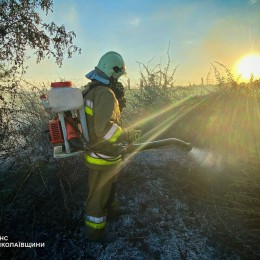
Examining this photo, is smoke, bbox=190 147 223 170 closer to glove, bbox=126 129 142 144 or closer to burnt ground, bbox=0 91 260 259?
burnt ground, bbox=0 91 260 259

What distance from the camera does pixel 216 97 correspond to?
621cm

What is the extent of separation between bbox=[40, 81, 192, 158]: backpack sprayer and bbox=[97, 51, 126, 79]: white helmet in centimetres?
48

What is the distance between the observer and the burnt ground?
2973mm

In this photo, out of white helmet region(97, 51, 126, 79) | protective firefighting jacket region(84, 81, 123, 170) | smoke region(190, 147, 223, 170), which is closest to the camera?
protective firefighting jacket region(84, 81, 123, 170)

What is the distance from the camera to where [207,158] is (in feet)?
16.3

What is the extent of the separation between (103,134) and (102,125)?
101 millimetres

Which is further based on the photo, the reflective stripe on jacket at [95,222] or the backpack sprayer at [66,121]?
the reflective stripe on jacket at [95,222]

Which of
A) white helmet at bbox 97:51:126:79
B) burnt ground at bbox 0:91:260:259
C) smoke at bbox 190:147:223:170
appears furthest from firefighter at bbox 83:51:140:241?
smoke at bbox 190:147:223:170

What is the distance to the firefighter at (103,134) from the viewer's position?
2.68 m

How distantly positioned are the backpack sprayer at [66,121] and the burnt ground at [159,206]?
93 cm

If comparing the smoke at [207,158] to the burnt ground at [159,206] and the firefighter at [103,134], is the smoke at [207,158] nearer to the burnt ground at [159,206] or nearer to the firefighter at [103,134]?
the burnt ground at [159,206]

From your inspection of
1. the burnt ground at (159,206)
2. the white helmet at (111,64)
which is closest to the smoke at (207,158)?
the burnt ground at (159,206)

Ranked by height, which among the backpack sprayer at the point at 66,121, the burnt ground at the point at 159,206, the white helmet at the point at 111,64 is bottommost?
the burnt ground at the point at 159,206

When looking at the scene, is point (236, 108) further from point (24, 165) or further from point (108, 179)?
point (24, 165)
